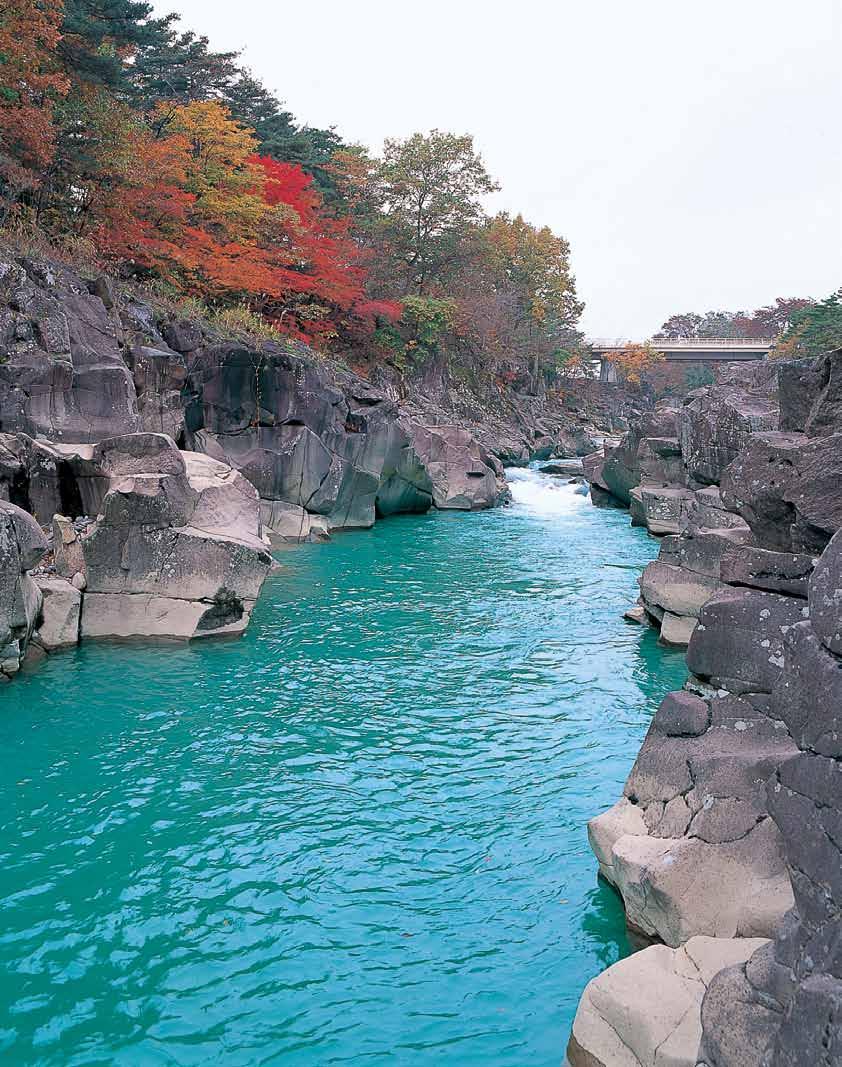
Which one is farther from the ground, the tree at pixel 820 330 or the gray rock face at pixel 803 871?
the tree at pixel 820 330

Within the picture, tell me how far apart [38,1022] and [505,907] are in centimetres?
434

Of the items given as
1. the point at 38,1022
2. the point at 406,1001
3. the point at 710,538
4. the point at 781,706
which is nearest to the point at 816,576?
the point at 781,706

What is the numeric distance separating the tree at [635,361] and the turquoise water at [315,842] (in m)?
71.4

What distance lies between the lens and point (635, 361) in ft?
281

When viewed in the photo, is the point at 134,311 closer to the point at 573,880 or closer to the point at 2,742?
the point at 2,742

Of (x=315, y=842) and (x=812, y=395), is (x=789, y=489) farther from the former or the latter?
(x=315, y=842)

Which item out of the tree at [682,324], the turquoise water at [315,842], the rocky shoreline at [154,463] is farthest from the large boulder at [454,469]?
the tree at [682,324]

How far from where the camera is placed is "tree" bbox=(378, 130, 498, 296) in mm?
46688

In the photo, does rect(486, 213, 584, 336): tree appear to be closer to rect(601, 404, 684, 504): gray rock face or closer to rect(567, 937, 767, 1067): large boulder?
rect(601, 404, 684, 504): gray rock face

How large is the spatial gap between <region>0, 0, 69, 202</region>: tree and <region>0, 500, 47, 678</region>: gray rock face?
46.8 feet

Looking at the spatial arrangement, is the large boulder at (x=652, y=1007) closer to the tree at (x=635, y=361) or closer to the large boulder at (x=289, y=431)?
the large boulder at (x=289, y=431)

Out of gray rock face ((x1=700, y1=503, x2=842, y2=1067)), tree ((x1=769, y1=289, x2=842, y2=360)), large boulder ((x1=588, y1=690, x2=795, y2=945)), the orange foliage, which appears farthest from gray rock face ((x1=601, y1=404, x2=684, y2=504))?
gray rock face ((x1=700, y1=503, x2=842, y2=1067))

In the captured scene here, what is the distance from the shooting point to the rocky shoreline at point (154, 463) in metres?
16.6

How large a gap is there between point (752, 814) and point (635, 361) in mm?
82085
